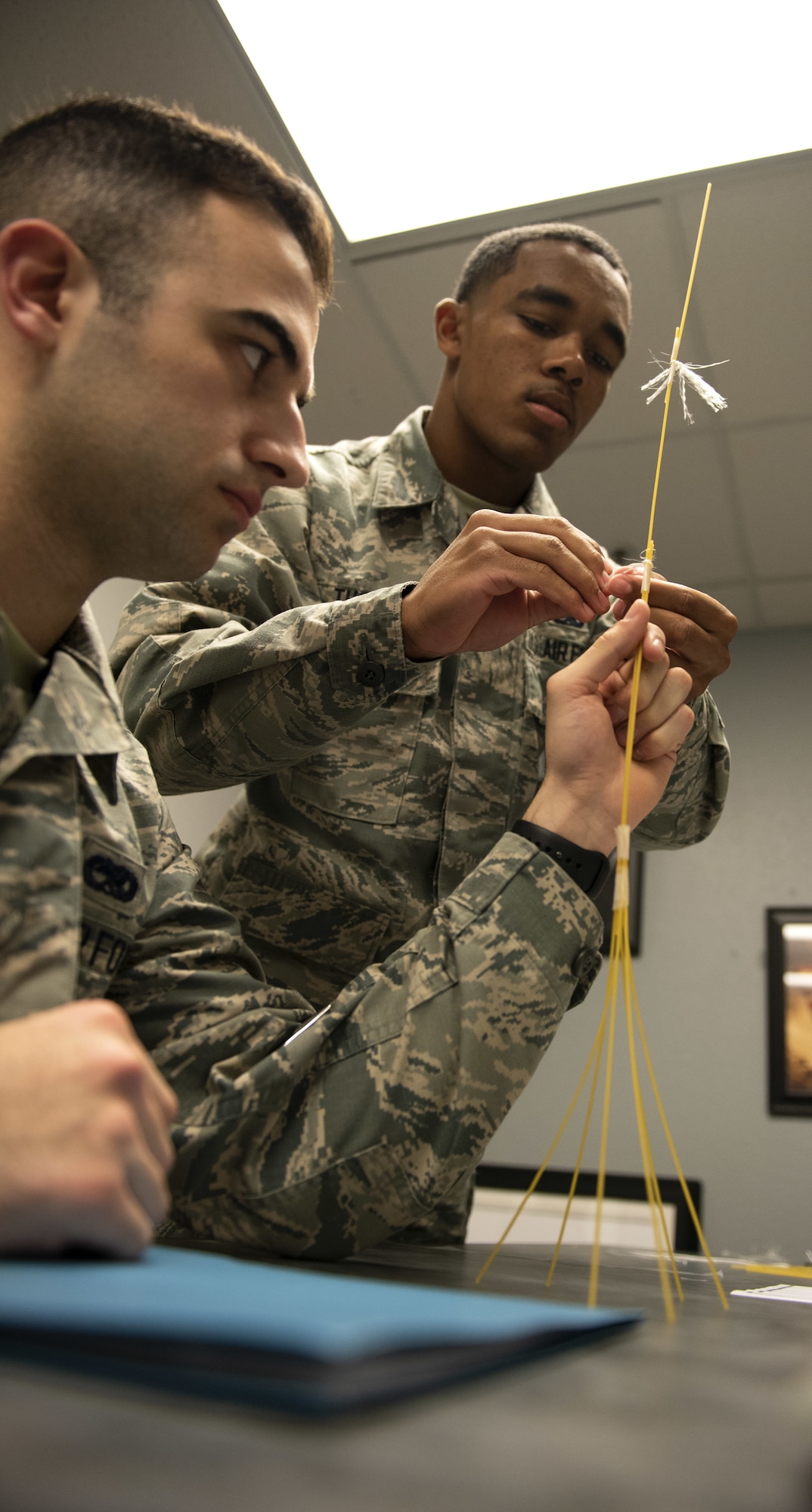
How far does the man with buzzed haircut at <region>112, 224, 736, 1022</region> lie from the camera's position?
41.5 inches

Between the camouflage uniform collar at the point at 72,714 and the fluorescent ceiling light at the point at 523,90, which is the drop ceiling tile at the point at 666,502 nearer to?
the fluorescent ceiling light at the point at 523,90

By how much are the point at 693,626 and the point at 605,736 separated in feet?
0.83

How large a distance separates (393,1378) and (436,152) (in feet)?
7.42

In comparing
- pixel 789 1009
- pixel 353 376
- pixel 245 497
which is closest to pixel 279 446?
pixel 245 497

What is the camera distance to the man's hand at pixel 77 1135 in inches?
17.4

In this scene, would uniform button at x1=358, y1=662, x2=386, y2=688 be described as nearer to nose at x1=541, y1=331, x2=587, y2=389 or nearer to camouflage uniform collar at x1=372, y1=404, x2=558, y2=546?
camouflage uniform collar at x1=372, y1=404, x2=558, y2=546

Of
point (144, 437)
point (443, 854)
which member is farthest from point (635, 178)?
Result: point (144, 437)

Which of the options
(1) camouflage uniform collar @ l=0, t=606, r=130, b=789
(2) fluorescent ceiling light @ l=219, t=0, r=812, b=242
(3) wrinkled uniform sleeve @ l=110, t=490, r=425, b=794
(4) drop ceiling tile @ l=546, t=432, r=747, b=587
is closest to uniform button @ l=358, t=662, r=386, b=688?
(3) wrinkled uniform sleeve @ l=110, t=490, r=425, b=794

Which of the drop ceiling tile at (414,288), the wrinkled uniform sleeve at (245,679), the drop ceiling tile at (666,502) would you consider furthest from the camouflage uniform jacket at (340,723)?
the drop ceiling tile at (666,502)

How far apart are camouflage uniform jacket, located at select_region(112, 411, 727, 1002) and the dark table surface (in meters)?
0.74

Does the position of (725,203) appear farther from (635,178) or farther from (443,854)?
(443,854)

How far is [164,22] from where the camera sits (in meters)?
1.90

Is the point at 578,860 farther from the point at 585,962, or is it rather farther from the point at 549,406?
the point at 549,406

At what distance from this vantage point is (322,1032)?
818 mm
